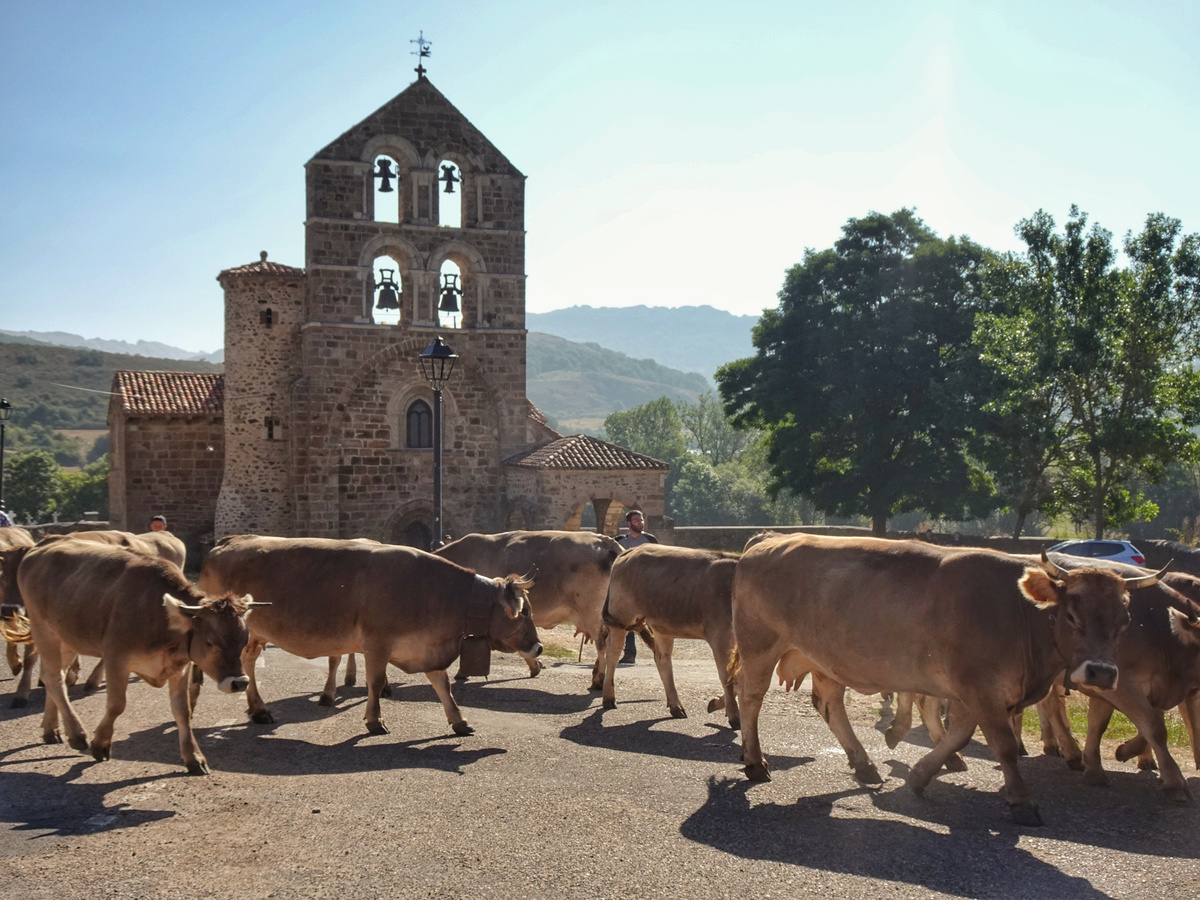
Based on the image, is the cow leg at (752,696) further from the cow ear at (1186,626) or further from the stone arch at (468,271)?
the stone arch at (468,271)

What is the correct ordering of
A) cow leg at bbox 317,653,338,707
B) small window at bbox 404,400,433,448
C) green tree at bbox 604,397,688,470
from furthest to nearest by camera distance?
1. green tree at bbox 604,397,688,470
2. small window at bbox 404,400,433,448
3. cow leg at bbox 317,653,338,707

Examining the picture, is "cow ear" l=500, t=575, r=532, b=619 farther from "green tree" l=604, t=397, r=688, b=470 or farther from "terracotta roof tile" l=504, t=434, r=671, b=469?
"green tree" l=604, t=397, r=688, b=470

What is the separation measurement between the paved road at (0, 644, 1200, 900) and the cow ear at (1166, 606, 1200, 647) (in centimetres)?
111

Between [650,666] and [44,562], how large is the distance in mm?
8163

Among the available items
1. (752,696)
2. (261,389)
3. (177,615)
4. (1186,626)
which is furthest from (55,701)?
(261,389)

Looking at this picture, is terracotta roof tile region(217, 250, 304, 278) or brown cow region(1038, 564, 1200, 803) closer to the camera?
brown cow region(1038, 564, 1200, 803)

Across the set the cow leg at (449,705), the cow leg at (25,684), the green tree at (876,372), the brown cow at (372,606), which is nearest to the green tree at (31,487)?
the green tree at (876,372)

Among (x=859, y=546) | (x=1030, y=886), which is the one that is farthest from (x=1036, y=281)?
(x=1030, y=886)

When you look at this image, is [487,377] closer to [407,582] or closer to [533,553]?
[533,553]

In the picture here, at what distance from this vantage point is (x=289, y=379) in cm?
2966

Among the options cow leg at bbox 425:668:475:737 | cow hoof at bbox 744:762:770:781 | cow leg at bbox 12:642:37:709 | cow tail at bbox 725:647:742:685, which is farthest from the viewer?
cow leg at bbox 12:642:37:709

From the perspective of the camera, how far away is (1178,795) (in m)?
7.18

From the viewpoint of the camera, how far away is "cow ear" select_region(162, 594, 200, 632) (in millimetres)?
7742

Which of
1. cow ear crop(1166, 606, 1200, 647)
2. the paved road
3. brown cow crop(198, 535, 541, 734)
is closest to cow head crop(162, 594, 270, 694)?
the paved road
